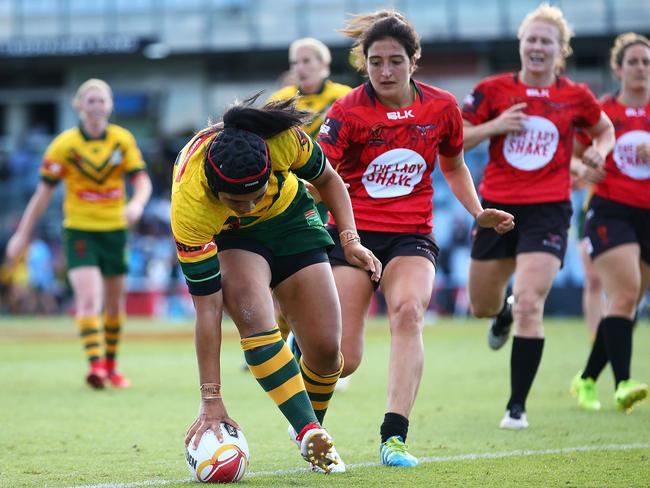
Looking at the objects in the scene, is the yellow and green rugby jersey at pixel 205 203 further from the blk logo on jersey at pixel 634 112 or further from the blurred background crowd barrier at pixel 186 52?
the blurred background crowd barrier at pixel 186 52

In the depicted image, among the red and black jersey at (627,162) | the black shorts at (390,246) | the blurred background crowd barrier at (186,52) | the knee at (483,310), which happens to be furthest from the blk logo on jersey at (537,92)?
the blurred background crowd barrier at (186,52)

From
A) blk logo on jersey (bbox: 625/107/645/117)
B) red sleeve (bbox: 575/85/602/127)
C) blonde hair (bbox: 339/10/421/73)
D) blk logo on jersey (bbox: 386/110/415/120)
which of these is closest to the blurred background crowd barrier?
blk logo on jersey (bbox: 625/107/645/117)

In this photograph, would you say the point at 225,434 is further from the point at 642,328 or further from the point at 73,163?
the point at 642,328

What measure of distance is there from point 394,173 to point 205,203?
5.18 feet

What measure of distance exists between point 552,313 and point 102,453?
1765 centimetres

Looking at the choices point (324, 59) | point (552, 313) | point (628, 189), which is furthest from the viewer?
point (552, 313)

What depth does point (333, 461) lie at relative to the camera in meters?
5.14

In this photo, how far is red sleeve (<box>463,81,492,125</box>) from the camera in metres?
7.76

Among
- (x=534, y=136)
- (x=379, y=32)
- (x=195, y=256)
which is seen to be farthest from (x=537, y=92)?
(x=195, y=256)

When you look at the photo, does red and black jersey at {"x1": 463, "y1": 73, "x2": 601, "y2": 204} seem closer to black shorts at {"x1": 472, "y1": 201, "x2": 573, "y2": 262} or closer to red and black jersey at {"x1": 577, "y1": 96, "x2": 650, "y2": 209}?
black shorts at {"x1": 472, "y1": 201, "x2": 573, "y2": 262}

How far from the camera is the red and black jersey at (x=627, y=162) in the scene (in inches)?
328

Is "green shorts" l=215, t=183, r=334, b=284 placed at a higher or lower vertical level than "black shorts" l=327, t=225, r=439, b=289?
higher

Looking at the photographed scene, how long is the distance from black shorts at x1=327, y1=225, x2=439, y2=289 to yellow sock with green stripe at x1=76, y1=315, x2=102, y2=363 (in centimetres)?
467

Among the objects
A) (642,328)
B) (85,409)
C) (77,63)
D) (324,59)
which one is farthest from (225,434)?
(77,63)
